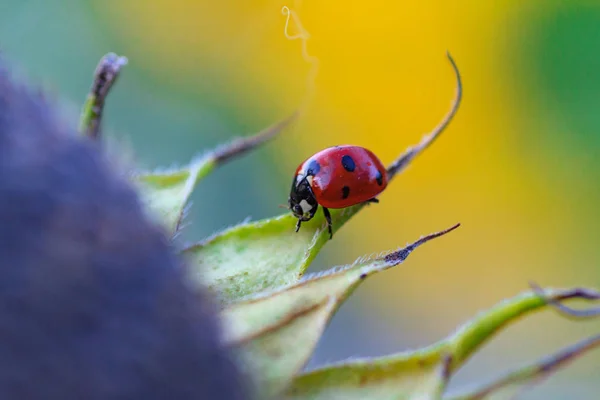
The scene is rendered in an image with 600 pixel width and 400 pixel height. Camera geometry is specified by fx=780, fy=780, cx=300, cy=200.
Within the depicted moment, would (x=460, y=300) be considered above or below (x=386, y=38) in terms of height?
below

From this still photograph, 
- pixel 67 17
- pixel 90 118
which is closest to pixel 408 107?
pixel 67 17

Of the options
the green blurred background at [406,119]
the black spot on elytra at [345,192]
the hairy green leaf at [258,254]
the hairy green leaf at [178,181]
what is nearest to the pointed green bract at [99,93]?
the hairy green leaf at [178,181]

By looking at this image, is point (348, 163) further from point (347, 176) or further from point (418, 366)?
point (418, 366)

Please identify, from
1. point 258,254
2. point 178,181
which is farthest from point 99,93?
point 258,254

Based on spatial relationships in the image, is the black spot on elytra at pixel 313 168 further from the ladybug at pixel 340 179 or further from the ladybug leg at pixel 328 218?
the ladybug leg at pixel 328 218

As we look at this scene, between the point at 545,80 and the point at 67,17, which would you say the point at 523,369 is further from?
the point at 67,17
